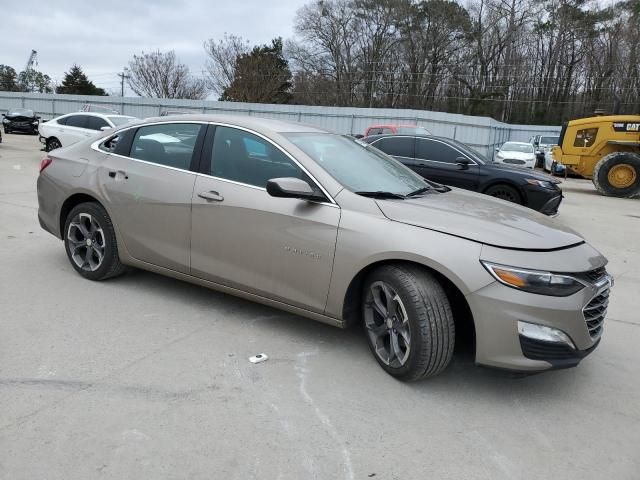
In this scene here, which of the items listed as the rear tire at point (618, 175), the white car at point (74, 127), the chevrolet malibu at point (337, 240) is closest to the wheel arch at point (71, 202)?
the chevrolet malibu at point (337, 240)

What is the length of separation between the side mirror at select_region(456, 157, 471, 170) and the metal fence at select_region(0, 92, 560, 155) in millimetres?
13356

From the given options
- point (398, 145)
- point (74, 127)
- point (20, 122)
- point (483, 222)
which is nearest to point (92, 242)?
point (483, 222)

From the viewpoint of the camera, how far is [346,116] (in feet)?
88.8

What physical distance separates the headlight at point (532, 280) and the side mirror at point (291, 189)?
45.7 inches

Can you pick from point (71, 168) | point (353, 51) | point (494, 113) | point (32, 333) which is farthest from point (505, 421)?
point (353, 51)

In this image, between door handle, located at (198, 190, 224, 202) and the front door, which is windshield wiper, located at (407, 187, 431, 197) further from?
door handle, located at (198, 190, 224, 202)

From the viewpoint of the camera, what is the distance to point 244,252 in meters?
3.71

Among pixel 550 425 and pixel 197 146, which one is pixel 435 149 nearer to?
pixel 197 146

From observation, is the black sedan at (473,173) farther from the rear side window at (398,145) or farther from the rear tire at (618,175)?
the rear tire at (618,175)

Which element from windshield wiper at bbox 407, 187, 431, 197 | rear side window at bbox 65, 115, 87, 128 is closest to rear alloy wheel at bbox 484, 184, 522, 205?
windshield wiper at bbox 407, 187, 431, 197

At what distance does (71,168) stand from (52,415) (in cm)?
273

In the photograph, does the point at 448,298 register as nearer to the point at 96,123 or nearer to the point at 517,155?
the point at 96,123

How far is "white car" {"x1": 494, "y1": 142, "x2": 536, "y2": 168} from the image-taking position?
781 inches

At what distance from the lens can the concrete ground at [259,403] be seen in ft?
8.13
